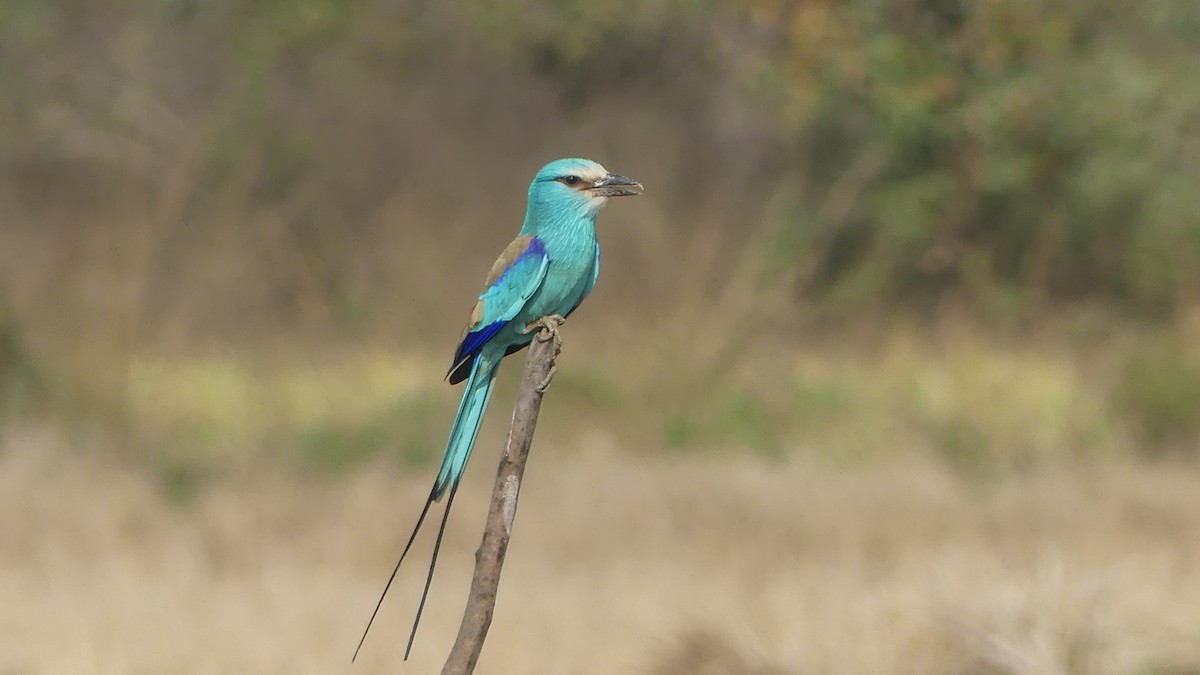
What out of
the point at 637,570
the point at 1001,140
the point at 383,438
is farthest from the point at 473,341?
the point at 1001,140

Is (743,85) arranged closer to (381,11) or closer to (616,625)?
(381,11)

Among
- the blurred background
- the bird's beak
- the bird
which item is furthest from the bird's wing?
the blurred background

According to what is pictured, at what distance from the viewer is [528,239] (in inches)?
109

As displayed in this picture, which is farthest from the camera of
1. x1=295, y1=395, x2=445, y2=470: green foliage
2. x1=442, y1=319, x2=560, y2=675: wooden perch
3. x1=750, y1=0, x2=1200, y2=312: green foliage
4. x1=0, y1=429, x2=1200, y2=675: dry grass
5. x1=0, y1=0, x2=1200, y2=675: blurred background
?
x1=750, y1=0, x2=1200, y2=312: green foliage

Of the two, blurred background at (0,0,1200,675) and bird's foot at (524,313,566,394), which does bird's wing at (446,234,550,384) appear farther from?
blurred background at (0,0,1200,675)

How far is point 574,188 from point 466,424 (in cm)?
51

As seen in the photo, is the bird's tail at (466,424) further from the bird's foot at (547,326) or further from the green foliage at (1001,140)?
the green foliage at (1001,140)

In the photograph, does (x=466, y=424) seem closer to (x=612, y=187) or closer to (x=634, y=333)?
(x=612, y=187)

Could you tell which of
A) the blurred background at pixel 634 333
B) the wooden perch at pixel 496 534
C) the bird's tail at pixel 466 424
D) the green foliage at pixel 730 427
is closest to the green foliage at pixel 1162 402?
the blurred background at pixel 634 333

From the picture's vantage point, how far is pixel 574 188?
2.77m

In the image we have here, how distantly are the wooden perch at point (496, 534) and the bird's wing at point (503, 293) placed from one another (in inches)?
16.7

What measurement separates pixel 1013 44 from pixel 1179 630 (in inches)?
343

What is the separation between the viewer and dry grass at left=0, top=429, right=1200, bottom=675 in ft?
14.6

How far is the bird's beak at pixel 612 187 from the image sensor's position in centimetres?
269
